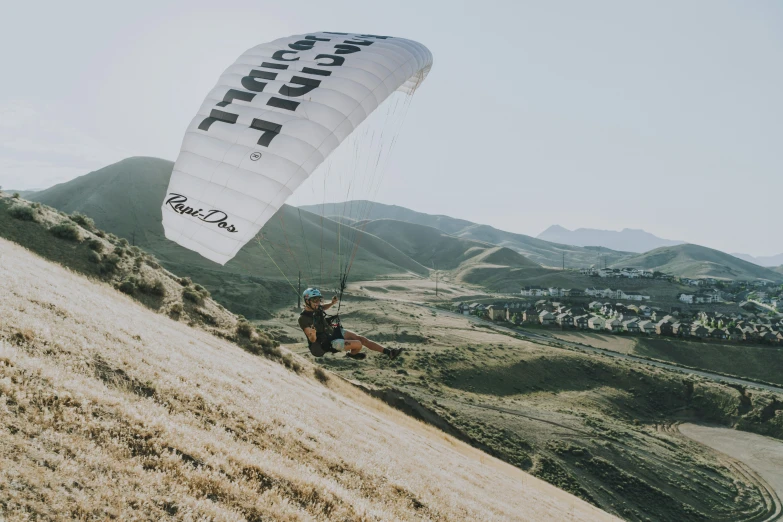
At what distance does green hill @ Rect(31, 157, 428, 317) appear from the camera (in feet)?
286

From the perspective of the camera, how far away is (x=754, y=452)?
40.8m

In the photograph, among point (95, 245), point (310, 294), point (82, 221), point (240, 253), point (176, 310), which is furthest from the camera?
point (240, 253)

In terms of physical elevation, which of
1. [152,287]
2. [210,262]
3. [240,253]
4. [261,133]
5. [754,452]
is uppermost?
[261,133]

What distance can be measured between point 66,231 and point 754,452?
57.0 metres

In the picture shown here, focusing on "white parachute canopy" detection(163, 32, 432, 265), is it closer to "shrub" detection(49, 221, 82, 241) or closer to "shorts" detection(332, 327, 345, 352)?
"shorts" detection(332, 327, 345, 352)

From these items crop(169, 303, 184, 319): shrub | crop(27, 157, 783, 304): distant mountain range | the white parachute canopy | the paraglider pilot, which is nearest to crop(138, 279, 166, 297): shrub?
crop(169, 303, 184, 319): shrub

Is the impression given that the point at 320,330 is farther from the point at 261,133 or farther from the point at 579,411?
the point at 579,411

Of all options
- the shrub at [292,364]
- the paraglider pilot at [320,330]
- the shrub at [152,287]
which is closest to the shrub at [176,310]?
the shrub at [152,287]

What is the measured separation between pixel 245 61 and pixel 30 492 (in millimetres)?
13151

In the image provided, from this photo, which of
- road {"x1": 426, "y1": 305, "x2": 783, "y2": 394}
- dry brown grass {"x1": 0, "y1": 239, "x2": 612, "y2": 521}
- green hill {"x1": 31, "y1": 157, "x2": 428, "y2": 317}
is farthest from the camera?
green hill {"x1": 31, "y1": 157, "x2": 428, "y2": 317}

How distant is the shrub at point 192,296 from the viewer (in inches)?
1053

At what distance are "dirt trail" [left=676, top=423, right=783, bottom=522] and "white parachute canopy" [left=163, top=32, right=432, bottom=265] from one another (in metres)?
36.3

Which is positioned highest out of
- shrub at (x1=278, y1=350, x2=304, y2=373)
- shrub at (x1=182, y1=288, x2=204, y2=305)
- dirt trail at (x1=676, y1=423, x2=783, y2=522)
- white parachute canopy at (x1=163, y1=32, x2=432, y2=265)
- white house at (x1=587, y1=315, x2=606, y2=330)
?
white parachute canopy at (x1=163, y1=32, x2=432, y2=265)

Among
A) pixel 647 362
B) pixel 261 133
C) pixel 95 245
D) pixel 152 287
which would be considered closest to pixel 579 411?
pixel 647 362
